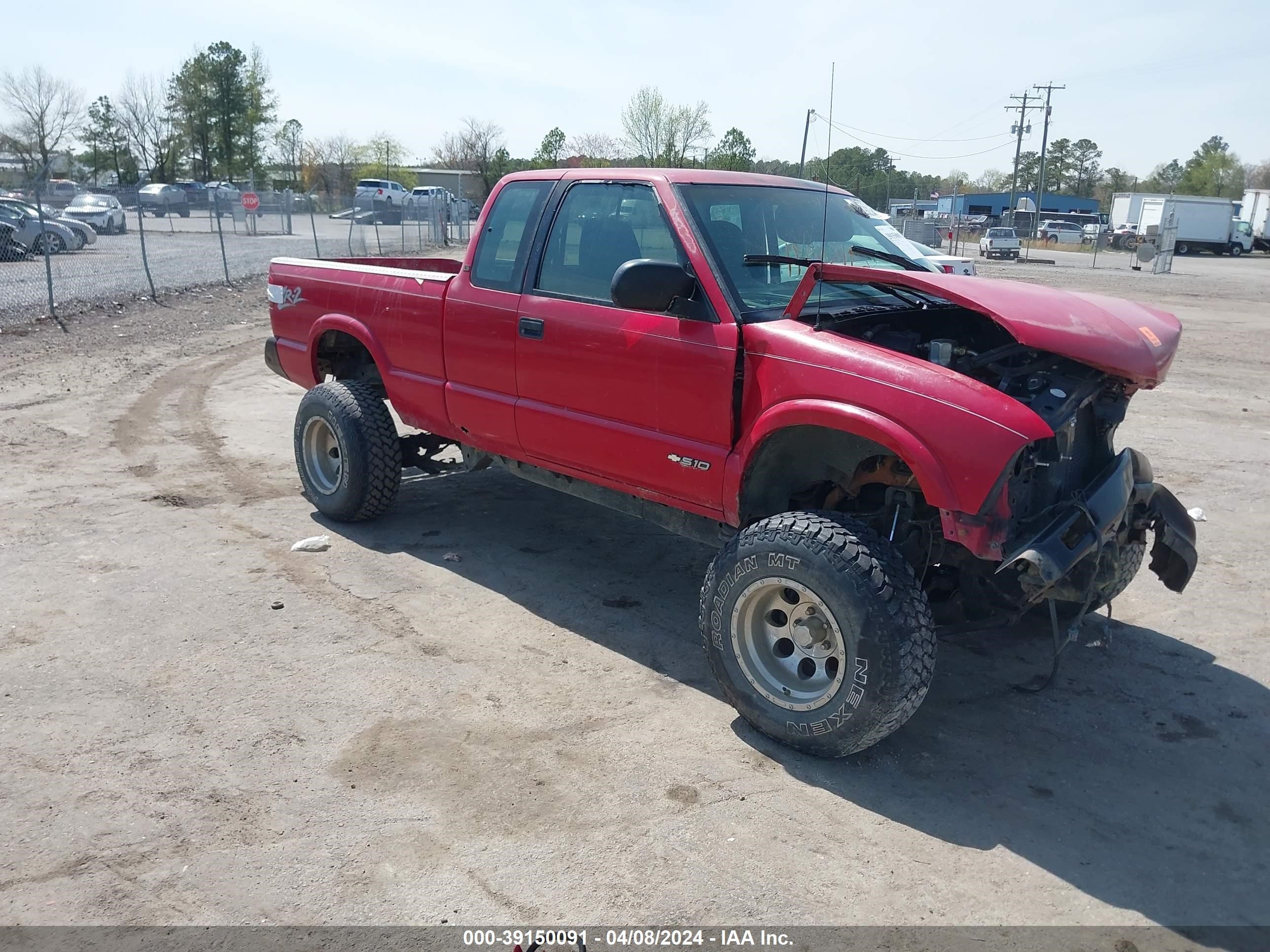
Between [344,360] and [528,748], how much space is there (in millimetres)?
3750

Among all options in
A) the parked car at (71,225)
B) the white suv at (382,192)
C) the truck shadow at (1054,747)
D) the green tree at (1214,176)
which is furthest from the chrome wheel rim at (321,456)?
the green tree at (1214,176)

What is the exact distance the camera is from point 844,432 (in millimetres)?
3789

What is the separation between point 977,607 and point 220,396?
8.16m

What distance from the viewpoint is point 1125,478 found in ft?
12.5

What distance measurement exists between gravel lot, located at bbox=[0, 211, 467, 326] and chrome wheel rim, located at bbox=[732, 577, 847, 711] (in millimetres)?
12942

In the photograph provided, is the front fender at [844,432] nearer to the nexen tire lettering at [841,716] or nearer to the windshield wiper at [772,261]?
the nexen tire lettering at [841,716]

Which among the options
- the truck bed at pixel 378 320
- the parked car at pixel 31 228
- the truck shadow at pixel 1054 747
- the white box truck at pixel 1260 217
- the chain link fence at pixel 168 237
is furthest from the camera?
the white box truck at pixel 1260 217

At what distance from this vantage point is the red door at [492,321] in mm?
4965

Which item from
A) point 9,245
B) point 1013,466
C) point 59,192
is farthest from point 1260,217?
point 1013,466

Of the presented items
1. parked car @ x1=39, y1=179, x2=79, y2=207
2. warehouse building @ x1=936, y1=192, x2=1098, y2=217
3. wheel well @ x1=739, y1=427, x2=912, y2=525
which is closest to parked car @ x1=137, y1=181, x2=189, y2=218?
parked car @ x1=39, y1=179, x2=79, y2=207

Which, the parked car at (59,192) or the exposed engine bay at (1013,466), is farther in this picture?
the parked car at (59,192)

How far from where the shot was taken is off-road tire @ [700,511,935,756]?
135 inches

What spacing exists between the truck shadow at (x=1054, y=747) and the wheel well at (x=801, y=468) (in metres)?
0.86

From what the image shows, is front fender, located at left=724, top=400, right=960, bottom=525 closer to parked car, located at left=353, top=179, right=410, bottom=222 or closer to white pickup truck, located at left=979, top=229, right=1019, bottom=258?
parked car, located at left=353, top=179, right=410, bottom=222
